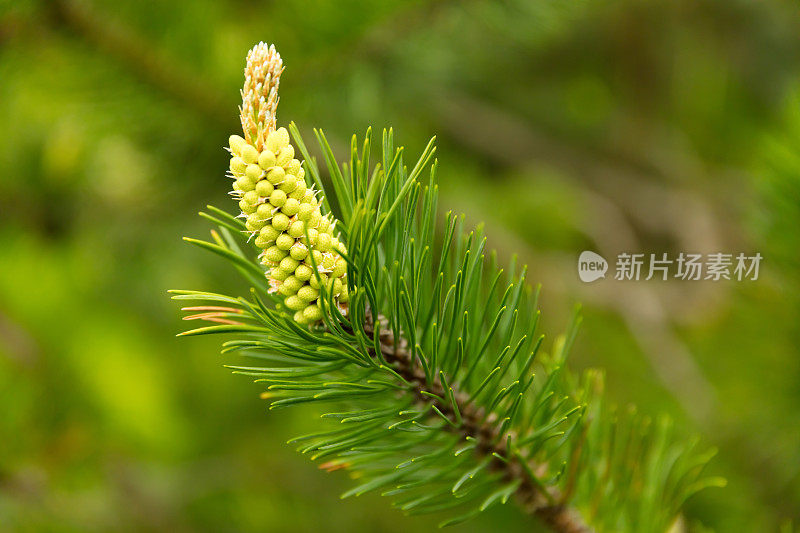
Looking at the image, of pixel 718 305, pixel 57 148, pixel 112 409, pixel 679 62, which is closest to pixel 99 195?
pixel 57 148

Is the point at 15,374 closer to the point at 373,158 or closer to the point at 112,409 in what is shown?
the point at 373,158

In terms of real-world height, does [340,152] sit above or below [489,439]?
above

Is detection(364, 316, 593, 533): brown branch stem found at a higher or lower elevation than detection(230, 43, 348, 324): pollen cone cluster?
lower

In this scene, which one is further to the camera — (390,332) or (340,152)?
(340,152)

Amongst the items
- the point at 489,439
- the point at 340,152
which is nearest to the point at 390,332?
the point at 489,439

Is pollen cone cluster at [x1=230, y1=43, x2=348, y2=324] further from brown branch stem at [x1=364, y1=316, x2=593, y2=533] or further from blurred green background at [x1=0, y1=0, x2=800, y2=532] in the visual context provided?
blurred green background at [x1=0, y1=0, x2=800, y2=532]

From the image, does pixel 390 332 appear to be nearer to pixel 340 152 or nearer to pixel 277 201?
pixel 277 201

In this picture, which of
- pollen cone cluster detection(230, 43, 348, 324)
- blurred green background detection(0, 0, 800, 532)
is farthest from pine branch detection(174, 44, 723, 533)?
blurred green background detection(0, 0, 800, 532)
